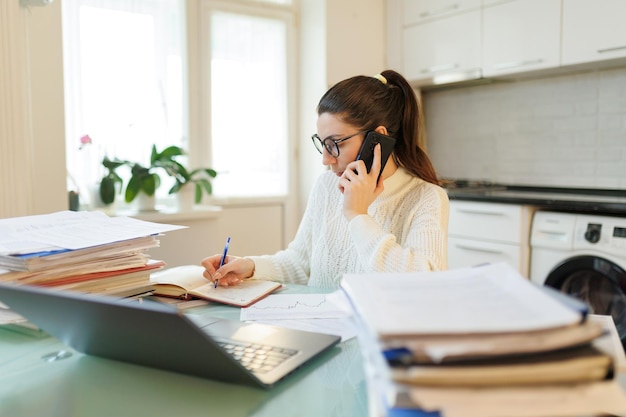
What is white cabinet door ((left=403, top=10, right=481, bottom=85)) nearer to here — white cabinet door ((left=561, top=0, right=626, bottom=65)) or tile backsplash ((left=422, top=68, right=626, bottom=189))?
tile backsplash ((left=422, top=68, right=626, bottom=189))

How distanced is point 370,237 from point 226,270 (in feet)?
1.18

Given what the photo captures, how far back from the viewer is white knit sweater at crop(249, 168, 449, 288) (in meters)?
1.24

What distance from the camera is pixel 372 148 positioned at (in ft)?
4.77

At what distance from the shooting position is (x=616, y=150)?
2848 millimetres

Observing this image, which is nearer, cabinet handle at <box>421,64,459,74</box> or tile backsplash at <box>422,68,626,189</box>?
tile backsplash at <box>422,68,626,189</box>

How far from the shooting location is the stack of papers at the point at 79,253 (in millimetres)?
961

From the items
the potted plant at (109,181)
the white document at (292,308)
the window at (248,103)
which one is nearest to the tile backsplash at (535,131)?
the window at (248,103)

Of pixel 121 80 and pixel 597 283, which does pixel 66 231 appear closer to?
pixel 121 80

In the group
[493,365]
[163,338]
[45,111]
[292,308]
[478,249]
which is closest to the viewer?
[493,365]

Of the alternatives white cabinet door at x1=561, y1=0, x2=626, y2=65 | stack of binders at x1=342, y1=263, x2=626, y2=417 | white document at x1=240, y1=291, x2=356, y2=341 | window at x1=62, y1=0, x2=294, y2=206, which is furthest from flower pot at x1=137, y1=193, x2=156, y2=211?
stack of binders at x1=342, y1=263, x2=626, y2=417

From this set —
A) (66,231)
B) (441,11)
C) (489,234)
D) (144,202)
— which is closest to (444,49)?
(441,11)

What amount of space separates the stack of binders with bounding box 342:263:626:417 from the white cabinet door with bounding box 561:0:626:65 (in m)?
2.58

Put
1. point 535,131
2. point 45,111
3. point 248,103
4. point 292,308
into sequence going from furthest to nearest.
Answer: point 248,103 < point 535,131 < point 45,111 < point 292,308

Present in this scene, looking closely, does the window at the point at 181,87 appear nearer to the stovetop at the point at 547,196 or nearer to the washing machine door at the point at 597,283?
the stovetop at the point at 547,196
